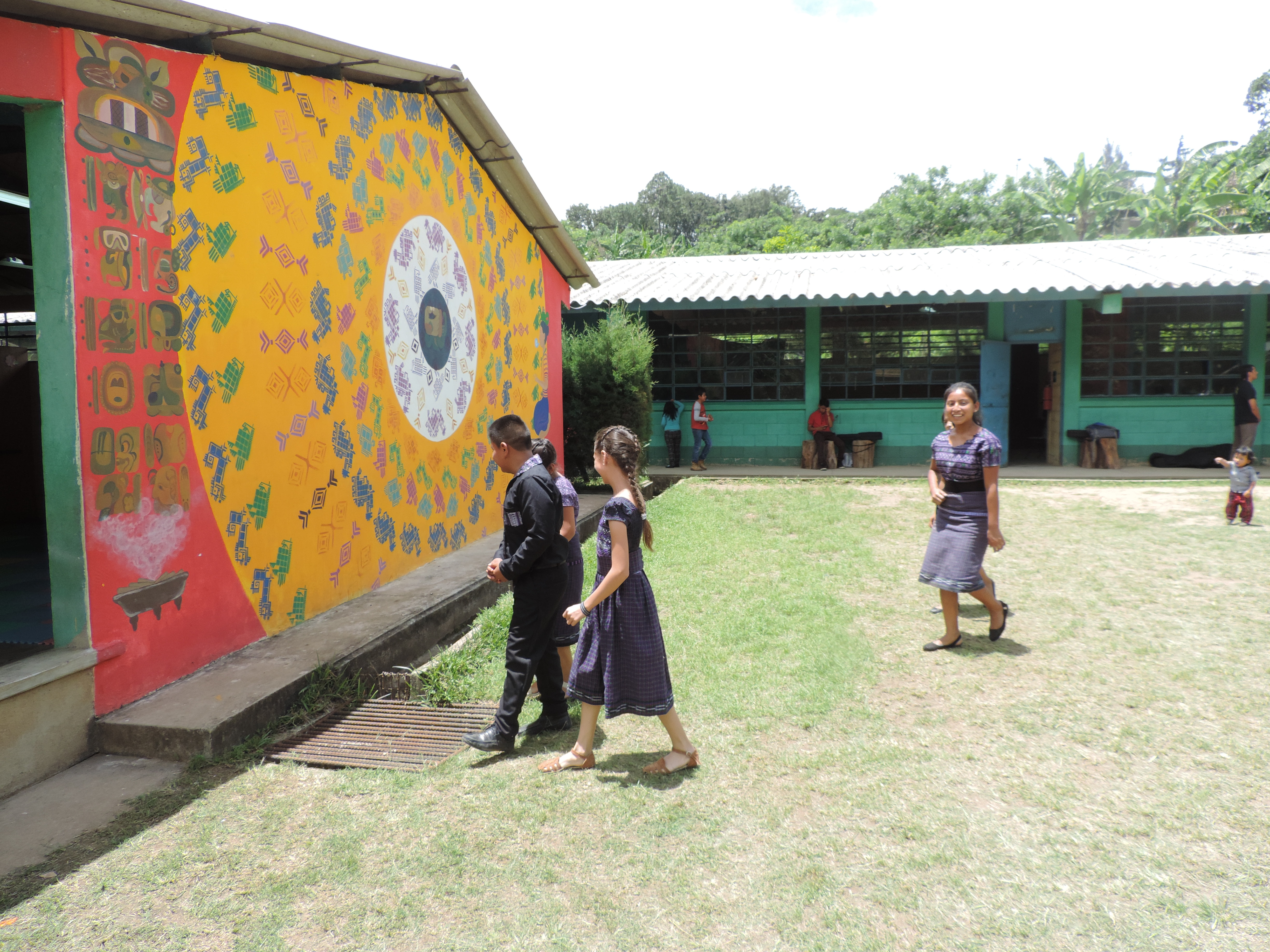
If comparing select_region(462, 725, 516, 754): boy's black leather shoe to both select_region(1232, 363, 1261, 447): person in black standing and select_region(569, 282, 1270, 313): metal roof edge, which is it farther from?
select_region(1232, 363, 1261, 447): person in black standing

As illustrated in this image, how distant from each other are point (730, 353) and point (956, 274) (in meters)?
4.12

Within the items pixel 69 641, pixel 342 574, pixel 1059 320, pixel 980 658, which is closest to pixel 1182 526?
pixel 980 658

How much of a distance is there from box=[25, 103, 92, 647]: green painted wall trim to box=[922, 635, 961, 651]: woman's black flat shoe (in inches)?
176

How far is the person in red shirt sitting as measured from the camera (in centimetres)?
1515

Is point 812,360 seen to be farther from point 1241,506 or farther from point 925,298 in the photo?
point 1241,506

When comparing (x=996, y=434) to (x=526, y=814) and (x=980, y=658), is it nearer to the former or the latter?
(x=980, y=658)

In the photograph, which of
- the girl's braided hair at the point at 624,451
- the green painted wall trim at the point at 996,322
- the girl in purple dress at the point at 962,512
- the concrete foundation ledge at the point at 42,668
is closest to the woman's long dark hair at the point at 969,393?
the girl in purple dress at the point at 962,512

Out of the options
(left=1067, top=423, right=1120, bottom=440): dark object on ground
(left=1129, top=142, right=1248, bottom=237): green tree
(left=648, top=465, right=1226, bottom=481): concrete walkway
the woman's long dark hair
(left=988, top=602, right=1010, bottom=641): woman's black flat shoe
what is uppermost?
(left=1129, top=142, right=1248, bottom=237): green tree

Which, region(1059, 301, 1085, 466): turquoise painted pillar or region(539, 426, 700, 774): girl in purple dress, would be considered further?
region(1059, 301, 1085, 466): turquoise painted pillar

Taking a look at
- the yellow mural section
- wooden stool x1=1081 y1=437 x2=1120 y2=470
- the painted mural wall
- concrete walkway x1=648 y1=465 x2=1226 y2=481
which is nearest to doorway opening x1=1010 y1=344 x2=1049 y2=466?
wooden stool x1=1081 y1=437 x2=1120 y2=470

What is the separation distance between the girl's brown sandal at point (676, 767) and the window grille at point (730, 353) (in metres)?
12.4

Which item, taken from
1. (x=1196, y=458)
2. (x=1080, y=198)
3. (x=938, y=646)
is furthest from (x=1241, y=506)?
(x=1080, y=198)

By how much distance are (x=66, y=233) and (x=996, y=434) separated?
14.6 meters

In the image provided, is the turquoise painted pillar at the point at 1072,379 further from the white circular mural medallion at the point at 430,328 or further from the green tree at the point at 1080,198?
the green tree at the point at 1080,198
